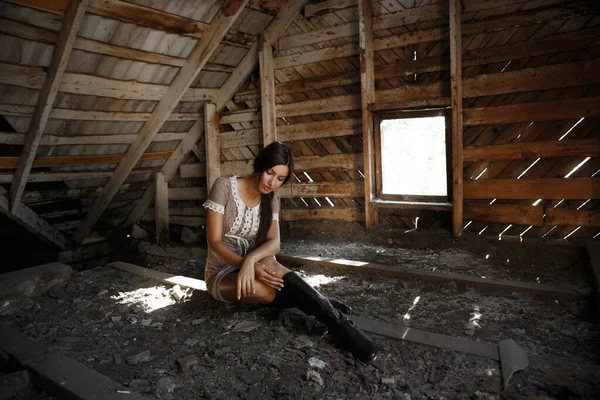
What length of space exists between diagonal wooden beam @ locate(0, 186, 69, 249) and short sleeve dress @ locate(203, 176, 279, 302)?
10.5ft

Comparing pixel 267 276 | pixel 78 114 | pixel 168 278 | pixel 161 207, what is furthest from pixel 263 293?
pixel 161 207

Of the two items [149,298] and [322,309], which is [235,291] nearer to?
[322,309]

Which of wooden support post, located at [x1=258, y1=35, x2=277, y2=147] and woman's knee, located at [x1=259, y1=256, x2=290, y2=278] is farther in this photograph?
wooden support post, located at [x1=258, y1=35, x2=277, y2=147]

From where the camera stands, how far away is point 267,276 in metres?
2.71

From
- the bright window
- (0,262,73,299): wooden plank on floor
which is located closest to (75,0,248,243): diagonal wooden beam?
(0,262,73,299): wooden plank on floor

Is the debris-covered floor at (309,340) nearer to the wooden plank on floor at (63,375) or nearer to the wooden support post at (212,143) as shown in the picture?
the wooden plank on floor at (63,375)

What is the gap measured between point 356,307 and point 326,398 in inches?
50.9

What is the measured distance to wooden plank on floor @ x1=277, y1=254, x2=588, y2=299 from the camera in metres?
3.22

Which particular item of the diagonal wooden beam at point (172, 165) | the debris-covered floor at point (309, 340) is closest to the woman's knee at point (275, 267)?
the debris-covered floor at point (309, 340)

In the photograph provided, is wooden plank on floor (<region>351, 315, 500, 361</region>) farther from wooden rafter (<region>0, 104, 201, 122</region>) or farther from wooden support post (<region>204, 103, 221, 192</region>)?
wooden support post (<region>204, 103, 221, 192</region>)

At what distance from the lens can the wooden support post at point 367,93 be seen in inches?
194

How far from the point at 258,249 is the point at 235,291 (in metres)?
0.33

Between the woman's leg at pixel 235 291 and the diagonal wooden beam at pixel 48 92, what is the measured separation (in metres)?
2.53

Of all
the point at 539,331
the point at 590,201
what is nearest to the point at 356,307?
the point at 539,331
